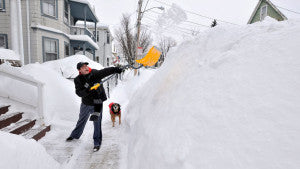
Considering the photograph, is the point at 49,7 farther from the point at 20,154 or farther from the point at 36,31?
the point at 20,154

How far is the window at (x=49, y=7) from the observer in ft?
28.2

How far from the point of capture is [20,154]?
1.65 meters

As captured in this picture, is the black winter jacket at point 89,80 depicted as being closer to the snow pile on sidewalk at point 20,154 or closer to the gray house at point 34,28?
the snow pile on sidewalk at point 20,154

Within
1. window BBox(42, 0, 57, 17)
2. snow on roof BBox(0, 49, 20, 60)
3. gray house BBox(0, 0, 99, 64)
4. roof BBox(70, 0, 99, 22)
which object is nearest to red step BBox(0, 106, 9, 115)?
snow on roof BBox(0, 49, 20, 60)

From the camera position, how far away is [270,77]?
1319 millimetres

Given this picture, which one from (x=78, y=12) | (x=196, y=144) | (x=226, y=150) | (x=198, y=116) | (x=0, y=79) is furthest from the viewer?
(x=78, y=12)

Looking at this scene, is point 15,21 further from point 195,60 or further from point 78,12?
point 195,60

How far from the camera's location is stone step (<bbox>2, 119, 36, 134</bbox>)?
2.99 metres

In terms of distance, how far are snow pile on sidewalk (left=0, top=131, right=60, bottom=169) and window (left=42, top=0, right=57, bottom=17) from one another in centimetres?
915

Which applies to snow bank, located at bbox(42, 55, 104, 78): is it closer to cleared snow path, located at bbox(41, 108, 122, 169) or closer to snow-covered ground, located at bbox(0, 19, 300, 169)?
cleared snow path, located at bbox(41, 108, 122, 169)

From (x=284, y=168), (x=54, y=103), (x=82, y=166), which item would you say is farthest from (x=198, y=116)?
(x=54, y=103)

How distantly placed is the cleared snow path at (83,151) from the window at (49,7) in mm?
8141

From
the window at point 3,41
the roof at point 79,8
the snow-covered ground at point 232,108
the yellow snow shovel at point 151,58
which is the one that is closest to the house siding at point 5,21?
the window at point 3,41

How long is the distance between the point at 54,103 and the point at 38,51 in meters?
5.82
